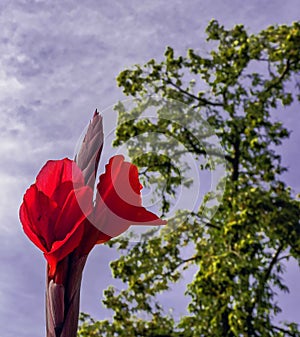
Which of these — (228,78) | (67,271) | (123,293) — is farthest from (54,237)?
(228,78)

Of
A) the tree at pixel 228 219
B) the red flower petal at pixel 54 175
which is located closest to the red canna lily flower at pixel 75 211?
the red flower petal at pixel 54 175

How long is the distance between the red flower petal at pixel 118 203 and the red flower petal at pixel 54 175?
0.04 metres

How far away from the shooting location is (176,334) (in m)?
6.92

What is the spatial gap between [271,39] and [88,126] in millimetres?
8010

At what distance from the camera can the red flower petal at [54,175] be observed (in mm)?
559

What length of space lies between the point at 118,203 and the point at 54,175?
77mm

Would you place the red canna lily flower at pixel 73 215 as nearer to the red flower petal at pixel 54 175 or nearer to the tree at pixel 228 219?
the red flower petal at pixel 54 175

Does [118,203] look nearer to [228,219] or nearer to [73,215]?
[73,215]

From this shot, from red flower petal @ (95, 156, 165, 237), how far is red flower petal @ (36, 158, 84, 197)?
36 millimetres

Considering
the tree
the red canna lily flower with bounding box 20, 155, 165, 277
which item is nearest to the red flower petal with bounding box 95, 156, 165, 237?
the red canna lily flower with bounding box 20, 155, 165, 277

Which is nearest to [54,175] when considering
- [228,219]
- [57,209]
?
[57,209]

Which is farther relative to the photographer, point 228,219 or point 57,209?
point 228,219

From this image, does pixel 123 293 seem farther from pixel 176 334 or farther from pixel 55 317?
pixel 55 317

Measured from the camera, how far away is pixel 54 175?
0.57 m
